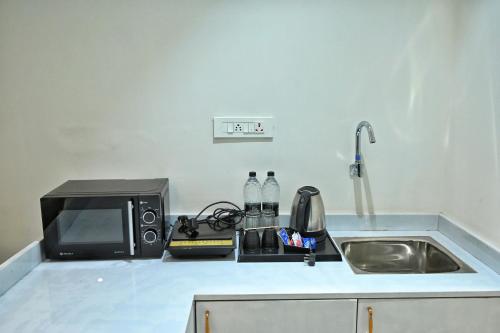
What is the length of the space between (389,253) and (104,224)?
49.4 inches

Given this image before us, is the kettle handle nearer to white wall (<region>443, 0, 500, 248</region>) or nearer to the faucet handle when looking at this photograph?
the faucet handle

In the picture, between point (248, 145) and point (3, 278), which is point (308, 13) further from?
point (3, 278)

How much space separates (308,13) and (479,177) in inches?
39.0

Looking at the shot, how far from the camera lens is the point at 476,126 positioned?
5.21ft

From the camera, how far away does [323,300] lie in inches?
51.6

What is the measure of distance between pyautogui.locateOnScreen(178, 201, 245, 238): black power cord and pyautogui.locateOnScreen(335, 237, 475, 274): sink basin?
1.54 ft

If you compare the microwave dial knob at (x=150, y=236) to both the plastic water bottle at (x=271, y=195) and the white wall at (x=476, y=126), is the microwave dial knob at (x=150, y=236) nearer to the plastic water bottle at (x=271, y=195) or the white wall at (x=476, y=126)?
the plastic water bottle at (x=271, y=195)

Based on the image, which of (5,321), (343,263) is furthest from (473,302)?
(5,321)

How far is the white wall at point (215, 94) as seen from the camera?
1.73 m

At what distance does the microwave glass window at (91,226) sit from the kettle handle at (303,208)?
0.72 m

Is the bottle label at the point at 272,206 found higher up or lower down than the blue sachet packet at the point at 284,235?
higher up

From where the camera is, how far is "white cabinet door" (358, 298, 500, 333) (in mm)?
1320

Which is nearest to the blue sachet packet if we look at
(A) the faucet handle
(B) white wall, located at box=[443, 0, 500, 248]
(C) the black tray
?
(C) the black tray

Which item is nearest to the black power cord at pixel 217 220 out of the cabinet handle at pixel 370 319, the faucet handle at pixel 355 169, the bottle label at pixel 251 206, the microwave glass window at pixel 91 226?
the bottle label at pixel 251 206
